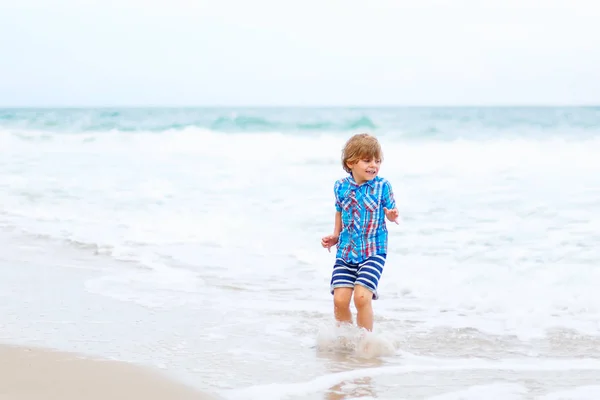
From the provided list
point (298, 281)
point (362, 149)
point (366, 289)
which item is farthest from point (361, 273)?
point (298, 281)

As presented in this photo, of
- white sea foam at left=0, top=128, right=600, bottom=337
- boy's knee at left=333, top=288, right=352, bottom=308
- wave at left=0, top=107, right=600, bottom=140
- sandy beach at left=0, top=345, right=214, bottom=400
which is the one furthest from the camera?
wave at left=0, top=107, right=600, bottom=140

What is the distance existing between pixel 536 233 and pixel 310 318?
3.44 metres

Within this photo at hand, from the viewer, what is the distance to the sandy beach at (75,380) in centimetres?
319

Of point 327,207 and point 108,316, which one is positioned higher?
point 327,207

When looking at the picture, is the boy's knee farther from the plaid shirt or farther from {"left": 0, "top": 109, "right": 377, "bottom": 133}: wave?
{"left": 0, "top": 109, "right": 377, "bottom": 133}: wave

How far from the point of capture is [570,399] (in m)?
3.44

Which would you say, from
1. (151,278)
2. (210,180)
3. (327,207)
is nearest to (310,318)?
(151,278)

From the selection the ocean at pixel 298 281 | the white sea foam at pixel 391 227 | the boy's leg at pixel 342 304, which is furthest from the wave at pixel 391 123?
the boy's leg at pixel 342 304

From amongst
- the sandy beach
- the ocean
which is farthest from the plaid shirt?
the sandy beach

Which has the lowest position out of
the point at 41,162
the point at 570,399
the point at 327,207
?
the point at 570,399

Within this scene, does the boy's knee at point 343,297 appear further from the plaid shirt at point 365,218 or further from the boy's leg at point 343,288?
the plaid shirt at point 365,218

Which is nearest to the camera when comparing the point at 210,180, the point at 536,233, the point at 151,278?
the point at 151,278

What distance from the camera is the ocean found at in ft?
12.7

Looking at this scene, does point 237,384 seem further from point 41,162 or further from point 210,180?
point 41,162
